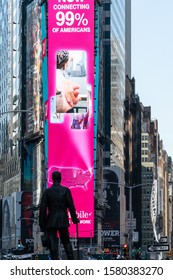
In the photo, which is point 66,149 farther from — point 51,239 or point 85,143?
point 51,239

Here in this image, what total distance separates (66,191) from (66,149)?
174954 millimetres

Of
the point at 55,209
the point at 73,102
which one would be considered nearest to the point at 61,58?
the point at 73,102

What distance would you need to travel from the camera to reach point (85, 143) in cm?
19362

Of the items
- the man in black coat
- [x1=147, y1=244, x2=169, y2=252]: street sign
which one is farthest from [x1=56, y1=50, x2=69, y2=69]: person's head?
the man in black coat

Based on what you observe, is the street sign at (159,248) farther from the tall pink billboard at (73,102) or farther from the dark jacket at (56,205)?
the tall pink billboard at (73,102)

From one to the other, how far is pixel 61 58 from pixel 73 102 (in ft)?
27.0

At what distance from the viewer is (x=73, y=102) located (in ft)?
636

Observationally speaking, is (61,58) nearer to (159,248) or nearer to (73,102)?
(73,102)

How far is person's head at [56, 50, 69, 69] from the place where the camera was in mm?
192625

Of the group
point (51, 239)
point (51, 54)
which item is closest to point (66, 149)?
point (51, 54)

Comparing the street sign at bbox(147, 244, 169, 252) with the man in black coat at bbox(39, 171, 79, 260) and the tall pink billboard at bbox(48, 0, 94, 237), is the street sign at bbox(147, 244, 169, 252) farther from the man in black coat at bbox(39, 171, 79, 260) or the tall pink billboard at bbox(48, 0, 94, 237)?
the tall pink billboard at bbox(48, 0, 94, 237)

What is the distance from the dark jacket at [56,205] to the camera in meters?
20.5

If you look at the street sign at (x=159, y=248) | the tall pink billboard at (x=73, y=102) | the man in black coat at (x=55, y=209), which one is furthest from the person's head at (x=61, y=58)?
the man in black coat at (x=55, y=209)
